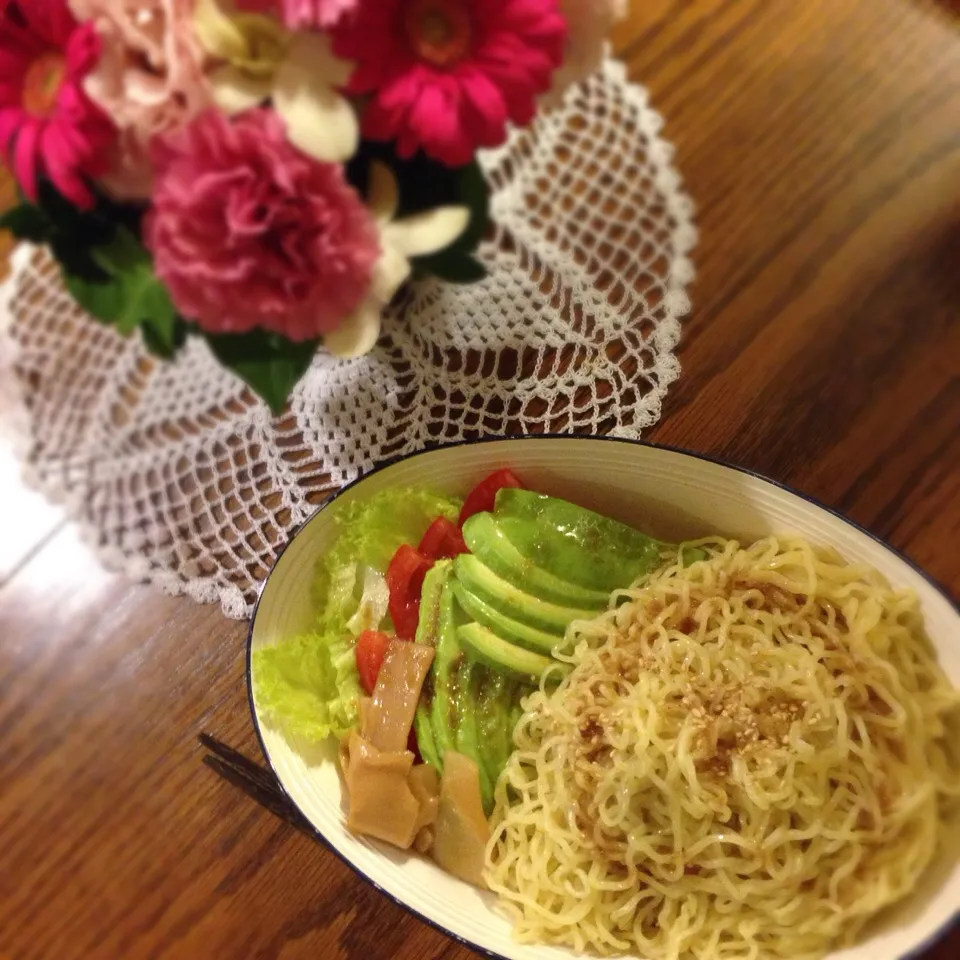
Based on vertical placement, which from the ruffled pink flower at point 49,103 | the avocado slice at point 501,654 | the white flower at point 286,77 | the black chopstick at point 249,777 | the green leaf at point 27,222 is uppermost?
the white flower at point 286,77

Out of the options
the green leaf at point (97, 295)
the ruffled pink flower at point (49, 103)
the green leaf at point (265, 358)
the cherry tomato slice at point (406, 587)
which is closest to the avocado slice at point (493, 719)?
the cherry tomato slice at point (406, 587)

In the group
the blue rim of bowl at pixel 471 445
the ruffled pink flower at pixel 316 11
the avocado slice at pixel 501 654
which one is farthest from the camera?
the avocado slice at pixel 501 654

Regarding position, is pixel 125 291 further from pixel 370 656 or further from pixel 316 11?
pixel 370 656

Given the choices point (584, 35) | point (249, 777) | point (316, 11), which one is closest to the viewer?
point (316, 11)

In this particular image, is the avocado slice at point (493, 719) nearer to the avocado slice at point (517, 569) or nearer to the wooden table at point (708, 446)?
the avocado slice at point (517, 569)

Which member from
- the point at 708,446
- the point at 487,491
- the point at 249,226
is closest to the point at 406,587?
the point at 487,491
